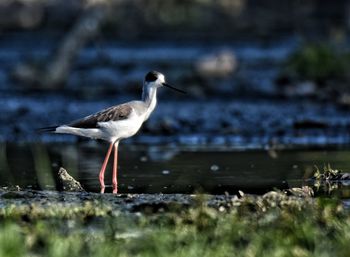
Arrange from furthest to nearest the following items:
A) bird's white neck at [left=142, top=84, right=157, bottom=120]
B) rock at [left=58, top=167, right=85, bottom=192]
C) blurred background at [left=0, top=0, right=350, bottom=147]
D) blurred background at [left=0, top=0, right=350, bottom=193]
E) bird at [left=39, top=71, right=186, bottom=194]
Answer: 1. blurred background at [left=0, top=0, right=350, bottom=147]
2. blurred background at [left=0, top=0, right=350, bottom=193]
3. bird's white neck at [left=142, top=84, right=157, bottom=120]
4. bird at [left=39, top=71, right=186, bottom=194]
5. rock at [left=58, top=167, right=85, bottom=192]

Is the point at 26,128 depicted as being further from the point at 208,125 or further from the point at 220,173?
the point at 220,173

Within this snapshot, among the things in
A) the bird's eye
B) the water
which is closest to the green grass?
the water

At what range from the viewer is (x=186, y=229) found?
7.02 m

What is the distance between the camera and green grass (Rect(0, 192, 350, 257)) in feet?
20.8

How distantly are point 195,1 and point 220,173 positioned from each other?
34.0 meters

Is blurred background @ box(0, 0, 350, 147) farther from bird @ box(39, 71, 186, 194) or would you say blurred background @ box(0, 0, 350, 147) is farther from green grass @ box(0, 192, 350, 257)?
green grass @ box(0, 192, 350, 257)

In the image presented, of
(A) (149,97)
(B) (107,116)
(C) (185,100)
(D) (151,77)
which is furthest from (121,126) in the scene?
(C) (185,100)

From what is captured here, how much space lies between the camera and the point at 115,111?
405 inches

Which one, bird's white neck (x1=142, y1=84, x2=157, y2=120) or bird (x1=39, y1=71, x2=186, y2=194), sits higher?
bird's white neck (x1=142, y1=84, x2=157, y2=120)

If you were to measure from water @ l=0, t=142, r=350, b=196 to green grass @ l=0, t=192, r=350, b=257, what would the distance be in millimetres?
1638

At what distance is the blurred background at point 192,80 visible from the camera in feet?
52.3

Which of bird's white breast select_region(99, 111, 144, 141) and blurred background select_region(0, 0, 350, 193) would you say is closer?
bird's white breast select_region(99, 111, 144, 141)

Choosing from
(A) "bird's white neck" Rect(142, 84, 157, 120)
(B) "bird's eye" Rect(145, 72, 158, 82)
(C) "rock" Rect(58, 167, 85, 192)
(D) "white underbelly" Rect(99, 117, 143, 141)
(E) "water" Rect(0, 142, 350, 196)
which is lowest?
(E) "water" Rect(0, 142, 350, 196)

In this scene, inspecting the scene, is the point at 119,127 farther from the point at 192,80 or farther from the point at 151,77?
the point at 192,80
